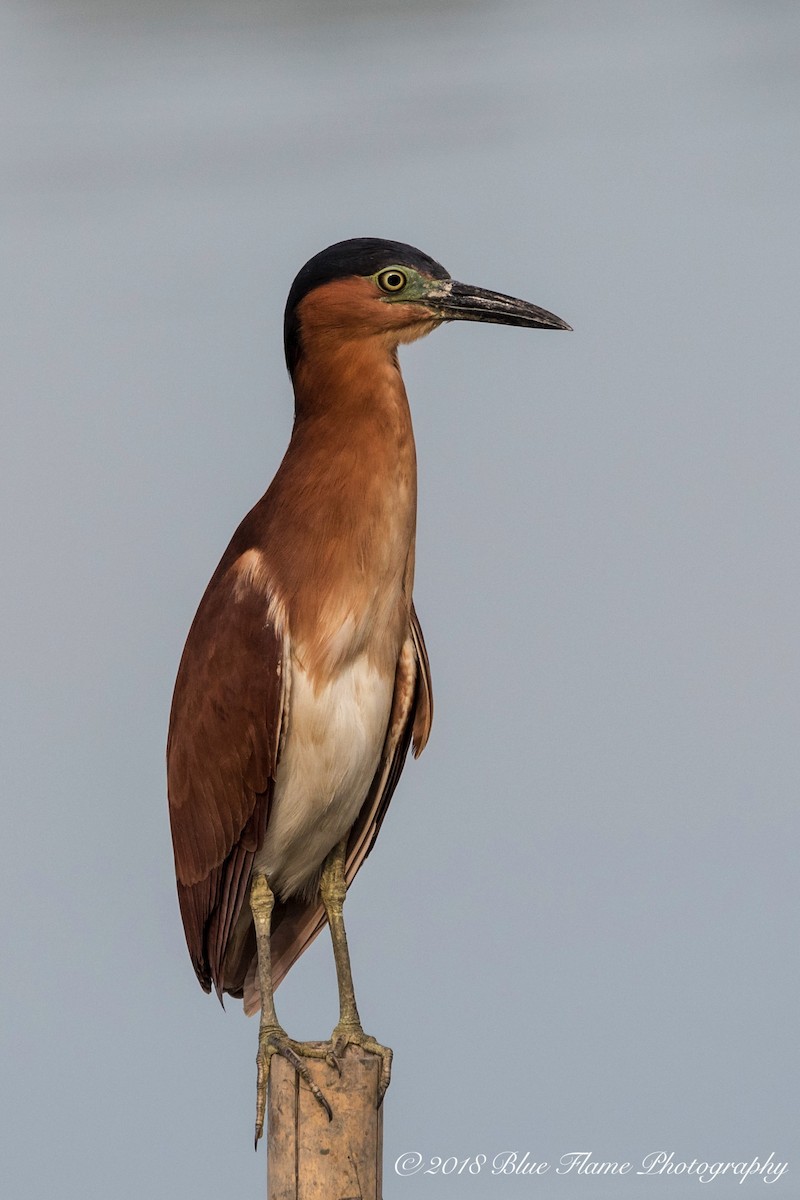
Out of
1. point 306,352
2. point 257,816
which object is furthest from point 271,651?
point 306,352

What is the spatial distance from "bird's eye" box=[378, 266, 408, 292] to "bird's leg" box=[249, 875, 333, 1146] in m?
1.33

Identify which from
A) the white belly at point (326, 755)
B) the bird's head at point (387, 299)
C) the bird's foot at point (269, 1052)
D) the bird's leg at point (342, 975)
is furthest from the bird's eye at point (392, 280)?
the bird's foot at point (269, 1052)

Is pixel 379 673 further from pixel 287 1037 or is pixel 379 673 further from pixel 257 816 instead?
pixel 287 1037

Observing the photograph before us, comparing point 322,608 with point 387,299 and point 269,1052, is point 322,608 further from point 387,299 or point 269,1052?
point 269,1052

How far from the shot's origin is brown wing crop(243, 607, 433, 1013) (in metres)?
3.43

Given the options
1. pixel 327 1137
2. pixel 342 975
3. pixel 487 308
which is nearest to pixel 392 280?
pixel 487 308

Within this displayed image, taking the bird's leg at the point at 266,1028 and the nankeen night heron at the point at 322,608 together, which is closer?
the bird's leg at the point at 266,1028

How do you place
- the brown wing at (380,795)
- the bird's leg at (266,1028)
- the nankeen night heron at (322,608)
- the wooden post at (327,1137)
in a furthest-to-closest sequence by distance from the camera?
the brown wing at (380,795), the nankeen night heron at (322,608), the bird's leg at (266,1028), the wooden post at (327,1137)

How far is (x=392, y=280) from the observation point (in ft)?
10.7

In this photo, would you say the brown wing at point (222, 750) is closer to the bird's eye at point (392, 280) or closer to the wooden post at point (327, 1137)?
the wooden post at point (327, 1137)

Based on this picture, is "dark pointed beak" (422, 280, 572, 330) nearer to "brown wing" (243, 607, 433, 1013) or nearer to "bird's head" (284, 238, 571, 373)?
"bird's head" (284, 238, 571, 373)

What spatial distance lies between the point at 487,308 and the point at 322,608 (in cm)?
74

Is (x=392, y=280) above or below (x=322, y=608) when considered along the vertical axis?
above

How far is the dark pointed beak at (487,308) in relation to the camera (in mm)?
3273
